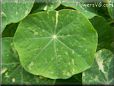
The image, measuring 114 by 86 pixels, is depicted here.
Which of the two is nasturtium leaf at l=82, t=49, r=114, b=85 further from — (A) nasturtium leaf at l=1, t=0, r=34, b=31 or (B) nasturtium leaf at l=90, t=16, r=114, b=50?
(A) nasturtium leaf at l=1, t=0, r=34, b=31

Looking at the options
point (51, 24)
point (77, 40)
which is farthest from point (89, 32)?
point (51, 24)

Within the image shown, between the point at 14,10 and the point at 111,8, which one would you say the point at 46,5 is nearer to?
the point at 14,10

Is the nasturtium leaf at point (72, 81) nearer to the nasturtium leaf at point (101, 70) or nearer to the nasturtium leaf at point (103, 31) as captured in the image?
the nasturtium leaf at point (101, 70)

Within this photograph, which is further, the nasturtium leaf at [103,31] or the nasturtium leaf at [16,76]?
the nasturtium leaf at [103,31]

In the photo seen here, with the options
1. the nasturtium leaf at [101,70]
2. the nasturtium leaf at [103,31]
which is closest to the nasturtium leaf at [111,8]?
the nasturtium leaf at [103,31]

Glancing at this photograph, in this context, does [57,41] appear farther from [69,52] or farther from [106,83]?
[106,83]

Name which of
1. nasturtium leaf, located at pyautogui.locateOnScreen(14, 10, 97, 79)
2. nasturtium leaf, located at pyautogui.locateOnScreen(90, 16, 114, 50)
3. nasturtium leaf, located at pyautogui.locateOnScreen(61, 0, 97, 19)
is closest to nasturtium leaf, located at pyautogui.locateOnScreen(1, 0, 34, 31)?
nasturtium leaf, located at pyautogui.locateOnScreen(14, 10, 97, 79)
